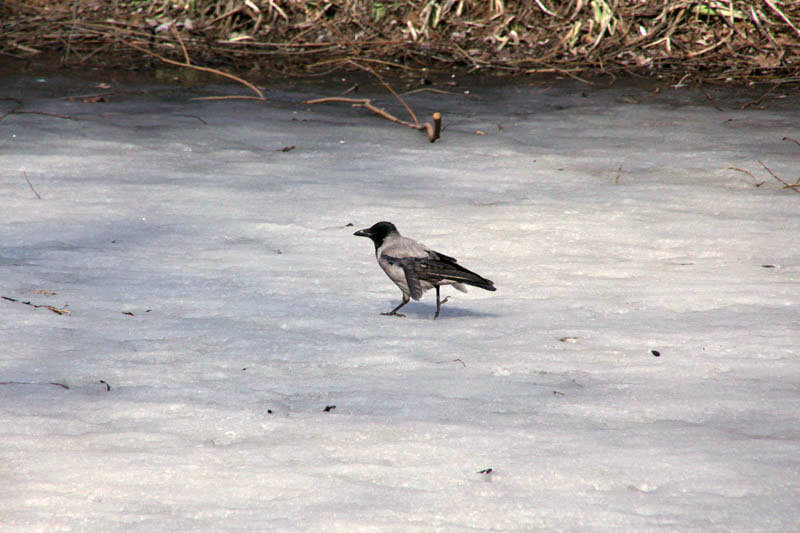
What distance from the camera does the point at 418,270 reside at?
12.3 ft

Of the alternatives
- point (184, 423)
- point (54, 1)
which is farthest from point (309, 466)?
point (54, 1)

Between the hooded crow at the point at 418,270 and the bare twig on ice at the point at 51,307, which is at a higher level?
the hooded crow at the point at 418,270

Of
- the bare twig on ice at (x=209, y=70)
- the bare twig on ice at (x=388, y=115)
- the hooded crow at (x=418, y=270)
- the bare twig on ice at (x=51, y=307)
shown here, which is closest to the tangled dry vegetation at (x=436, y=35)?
the bare twig on ice at (x=209, y=70)

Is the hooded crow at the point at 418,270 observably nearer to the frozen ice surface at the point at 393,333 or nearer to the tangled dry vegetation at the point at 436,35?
Result: the frozen ice surface at the point at 393,333

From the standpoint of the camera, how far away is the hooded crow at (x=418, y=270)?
369 centimetres

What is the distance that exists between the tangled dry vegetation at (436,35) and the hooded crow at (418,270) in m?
6.15

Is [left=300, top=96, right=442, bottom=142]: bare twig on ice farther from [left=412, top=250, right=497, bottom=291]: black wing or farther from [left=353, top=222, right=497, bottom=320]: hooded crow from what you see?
[left=412, top=250, right=497, bottom=291]: black wing

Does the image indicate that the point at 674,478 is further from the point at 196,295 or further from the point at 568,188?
the point at 568,188

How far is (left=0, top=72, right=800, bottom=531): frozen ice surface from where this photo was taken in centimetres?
211

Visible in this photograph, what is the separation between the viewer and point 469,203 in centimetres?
553

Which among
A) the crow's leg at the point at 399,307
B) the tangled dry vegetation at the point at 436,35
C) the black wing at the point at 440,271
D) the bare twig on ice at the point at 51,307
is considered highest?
the tangled dry vegetation at the point at 436,35

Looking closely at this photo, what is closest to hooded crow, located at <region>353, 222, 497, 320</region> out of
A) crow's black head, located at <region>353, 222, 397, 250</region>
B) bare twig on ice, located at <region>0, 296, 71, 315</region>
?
crow's black head, located at <region>353, 222, 397, 250</region>

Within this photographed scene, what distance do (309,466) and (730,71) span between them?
27.4ft

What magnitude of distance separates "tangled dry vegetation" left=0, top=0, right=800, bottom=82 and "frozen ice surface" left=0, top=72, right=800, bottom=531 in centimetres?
273
